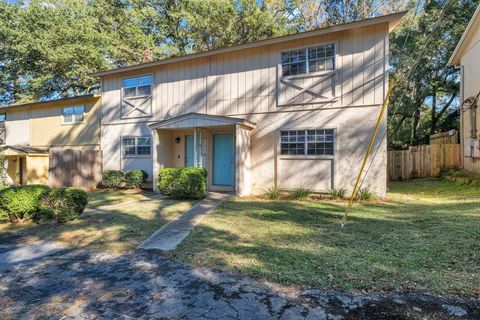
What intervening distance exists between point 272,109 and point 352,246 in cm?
668

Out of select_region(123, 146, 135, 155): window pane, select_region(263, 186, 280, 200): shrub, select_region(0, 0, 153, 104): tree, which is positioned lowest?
select_region(263, 186, 280, 200): shrub

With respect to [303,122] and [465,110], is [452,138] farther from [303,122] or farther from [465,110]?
[303,122]

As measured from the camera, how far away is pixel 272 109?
10.3 m

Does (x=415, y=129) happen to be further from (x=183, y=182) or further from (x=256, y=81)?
(x=183, y=182)

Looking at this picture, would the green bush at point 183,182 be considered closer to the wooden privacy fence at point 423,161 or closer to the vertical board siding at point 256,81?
the vertical board siding at point 256,81

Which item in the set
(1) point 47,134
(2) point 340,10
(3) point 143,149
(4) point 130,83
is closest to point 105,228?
(3) point 143,149

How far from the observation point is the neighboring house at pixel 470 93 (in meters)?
11.1

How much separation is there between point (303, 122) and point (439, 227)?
17.8ft

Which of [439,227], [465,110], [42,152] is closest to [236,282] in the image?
[439,227]

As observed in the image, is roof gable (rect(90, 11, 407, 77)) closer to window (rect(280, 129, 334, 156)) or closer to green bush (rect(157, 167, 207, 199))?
window (rect(280, 129, 334, 156))

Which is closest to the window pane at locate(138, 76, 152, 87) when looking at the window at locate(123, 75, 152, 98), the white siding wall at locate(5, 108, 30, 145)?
the window at locate(123, 75, 152, 98)

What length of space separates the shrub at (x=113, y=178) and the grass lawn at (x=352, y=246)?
6974 millimetres

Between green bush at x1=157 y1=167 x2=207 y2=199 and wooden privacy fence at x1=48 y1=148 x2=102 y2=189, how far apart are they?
5912 mm

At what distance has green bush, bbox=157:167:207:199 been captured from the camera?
8969 millimetres
